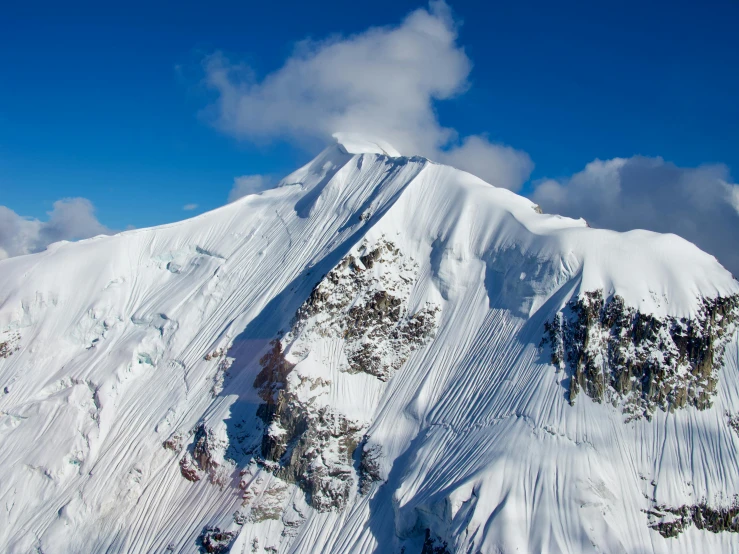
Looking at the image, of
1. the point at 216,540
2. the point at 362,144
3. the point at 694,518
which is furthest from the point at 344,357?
the point at 362,144

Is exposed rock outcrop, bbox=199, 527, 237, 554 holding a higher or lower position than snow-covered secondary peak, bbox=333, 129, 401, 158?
lower

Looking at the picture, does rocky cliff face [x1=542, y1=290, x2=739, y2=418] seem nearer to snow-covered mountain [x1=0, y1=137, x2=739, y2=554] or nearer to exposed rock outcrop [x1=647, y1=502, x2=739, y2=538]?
snow-covered mountain [x1=0, y1=137, x2=739, y2=554]

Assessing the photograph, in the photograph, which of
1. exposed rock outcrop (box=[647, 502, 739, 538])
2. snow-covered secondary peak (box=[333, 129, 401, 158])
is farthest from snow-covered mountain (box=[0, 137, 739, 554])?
snow-covered secondary peak (box=[333, 129, 401, 158])

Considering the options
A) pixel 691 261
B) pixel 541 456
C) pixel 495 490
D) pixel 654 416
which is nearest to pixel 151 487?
pixel 495 490

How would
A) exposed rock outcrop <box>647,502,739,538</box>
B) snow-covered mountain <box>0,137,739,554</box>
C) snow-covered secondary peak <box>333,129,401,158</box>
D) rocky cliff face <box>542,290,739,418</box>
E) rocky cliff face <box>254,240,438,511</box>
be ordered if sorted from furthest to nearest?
snow-covered secondary peak <box>333,129,401,158</box> < rocky cliff face <box>254,240,438,511</box> < rocky cliff face <box>542,290,739,418</box> < snow-covered mountain <box>0,137,739,554</box> < exposed rock outcrop <box>647,502,739,538</box>

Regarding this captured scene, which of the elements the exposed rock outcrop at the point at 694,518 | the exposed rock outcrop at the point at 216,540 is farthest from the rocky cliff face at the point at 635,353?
the exposed rock outcrop at the point at 216,540

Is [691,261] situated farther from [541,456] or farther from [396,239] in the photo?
[396,239]

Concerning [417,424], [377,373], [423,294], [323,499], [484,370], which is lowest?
[323,499]
